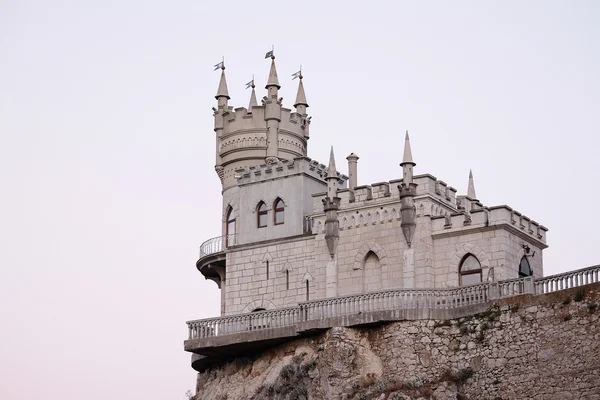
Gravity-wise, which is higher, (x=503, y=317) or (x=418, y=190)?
(x=418, y=190)

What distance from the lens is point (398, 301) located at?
51406mm

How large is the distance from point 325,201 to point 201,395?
9.55m

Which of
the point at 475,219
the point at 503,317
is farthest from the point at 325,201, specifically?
the point at 503,317

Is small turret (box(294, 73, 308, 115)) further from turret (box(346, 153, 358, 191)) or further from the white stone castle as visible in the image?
turret (box(346, 153, 358, 191))

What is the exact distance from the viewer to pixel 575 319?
47344 mm

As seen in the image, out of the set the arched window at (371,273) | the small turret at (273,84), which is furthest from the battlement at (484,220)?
the small turret at (273,84)

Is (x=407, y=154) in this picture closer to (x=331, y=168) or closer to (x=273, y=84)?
(x=331, y=168)

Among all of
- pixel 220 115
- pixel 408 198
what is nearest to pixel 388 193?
pixel 408 198

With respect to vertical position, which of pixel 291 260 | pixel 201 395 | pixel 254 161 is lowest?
pixel 201 395

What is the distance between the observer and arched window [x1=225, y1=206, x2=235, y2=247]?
5969 centimetres

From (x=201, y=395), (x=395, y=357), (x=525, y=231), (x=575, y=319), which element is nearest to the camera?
(x=575, y=319)

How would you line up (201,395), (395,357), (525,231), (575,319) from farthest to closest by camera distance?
(201,395)
(525,231)
(395,357)
(575,319)

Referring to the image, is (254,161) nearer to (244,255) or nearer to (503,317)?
(244,255)

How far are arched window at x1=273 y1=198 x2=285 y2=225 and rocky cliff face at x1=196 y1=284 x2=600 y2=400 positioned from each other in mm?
6213
